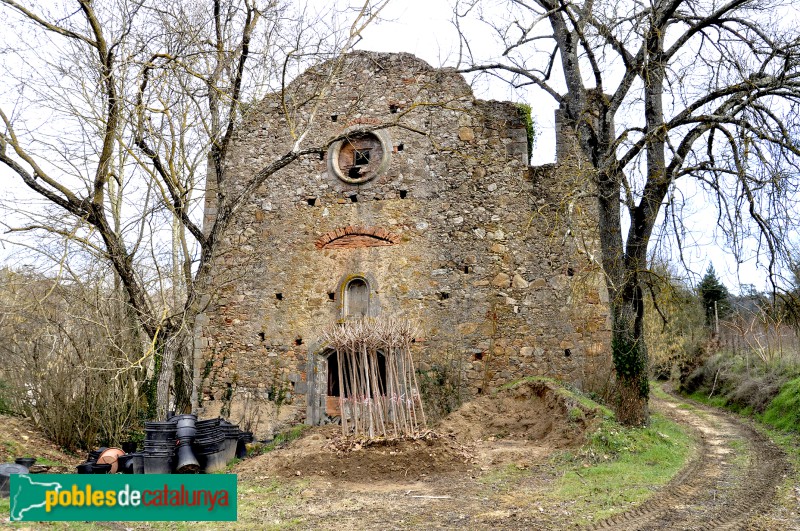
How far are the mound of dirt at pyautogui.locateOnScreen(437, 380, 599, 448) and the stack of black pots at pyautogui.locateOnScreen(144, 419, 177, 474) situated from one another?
418cm

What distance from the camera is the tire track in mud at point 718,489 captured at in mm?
5574

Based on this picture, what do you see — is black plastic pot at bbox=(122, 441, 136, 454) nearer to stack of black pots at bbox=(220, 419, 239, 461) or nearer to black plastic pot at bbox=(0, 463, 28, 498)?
stack of black pots at bbox=(220, 419, 239, 461)

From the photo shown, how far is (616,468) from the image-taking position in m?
7.48


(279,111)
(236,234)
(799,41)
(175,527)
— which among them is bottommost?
(175,527)

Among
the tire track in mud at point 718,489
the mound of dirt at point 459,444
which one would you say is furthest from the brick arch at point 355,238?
the tire track in mud at point 718,489

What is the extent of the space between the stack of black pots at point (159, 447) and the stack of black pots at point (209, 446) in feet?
1.25

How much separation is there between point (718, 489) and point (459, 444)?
3.48m

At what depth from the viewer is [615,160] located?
8.98 m

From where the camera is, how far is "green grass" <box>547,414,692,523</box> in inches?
246

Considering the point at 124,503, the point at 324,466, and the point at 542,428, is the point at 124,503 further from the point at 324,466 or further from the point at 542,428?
the point at 542,428

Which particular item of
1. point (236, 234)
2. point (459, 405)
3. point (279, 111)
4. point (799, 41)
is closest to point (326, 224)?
point (236, 234)

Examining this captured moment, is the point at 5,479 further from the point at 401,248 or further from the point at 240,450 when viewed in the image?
the point at 401,248

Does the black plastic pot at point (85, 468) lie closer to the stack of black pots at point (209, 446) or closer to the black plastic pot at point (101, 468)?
the black plastic pot at point (101, 468)

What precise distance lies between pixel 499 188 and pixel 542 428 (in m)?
4.73
